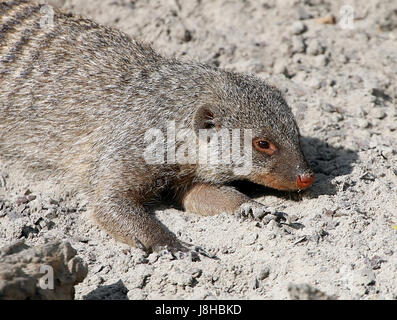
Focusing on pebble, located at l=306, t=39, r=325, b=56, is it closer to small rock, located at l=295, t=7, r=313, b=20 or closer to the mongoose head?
small rock, located at l=295, t=7, r=313, b=20

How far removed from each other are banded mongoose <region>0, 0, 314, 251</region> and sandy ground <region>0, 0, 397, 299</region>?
0.20 m

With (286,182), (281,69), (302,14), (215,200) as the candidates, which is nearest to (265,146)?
(286,182)

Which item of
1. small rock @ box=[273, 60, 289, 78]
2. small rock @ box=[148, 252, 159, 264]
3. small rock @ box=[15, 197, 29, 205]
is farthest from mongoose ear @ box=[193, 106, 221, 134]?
small rock @ box=[273, 60, 289, 78]

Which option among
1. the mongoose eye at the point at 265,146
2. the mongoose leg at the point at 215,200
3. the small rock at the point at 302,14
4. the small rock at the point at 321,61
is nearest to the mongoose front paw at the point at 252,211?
the mongoose leg at the point at 215,200

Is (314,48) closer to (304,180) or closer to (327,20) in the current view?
(327,20)

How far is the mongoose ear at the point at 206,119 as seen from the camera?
470 cm

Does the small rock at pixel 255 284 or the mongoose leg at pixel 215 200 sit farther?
the mongoose leg at pixel 215 200

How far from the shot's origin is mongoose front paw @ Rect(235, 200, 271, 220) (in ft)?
14.3

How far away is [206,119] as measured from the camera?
15.6ft

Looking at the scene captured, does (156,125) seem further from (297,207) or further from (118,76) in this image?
(297,207)

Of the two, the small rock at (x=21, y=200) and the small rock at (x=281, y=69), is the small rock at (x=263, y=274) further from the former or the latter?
the small rock at (x=281, y=69)

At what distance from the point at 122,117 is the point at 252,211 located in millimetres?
1384

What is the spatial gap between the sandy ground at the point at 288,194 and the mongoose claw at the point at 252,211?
2.8 inches
